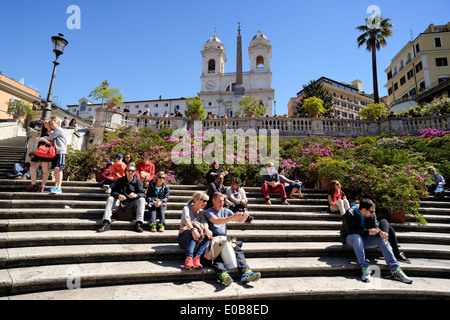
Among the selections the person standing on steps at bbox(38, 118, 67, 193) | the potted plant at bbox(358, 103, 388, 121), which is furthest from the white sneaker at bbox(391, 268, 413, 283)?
the potted plant at bbox(358, 103, 388, 121)

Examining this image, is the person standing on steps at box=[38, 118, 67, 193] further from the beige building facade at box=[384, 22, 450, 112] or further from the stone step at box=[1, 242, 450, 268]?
the beige building facade at box=[384, 22, 450, 112]

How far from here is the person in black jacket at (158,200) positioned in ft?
15.9

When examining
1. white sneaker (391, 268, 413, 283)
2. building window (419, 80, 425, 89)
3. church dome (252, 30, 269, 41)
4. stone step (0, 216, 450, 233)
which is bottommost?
white sneaker (391, 268, 413, 283)

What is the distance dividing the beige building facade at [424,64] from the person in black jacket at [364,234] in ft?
129

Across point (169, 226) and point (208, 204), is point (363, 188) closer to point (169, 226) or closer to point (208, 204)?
point (208, 204)

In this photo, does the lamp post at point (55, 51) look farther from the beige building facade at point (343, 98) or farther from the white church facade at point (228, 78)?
the beige building facade at point (343, 98)

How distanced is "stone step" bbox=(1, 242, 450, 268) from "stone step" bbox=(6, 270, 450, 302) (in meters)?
0.61

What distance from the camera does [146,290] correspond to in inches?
125

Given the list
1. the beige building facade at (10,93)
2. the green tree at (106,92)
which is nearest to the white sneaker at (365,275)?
the green tree at (106,92)

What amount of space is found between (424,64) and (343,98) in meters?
29.6

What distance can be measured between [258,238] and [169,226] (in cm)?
200

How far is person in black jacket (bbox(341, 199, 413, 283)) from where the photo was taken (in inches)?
158

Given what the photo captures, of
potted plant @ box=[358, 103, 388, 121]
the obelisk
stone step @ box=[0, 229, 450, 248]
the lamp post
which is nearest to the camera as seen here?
stone step @ box=[0, 229, 450, 248]

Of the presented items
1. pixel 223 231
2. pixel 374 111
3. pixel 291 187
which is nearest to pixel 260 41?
pixel 374 111
